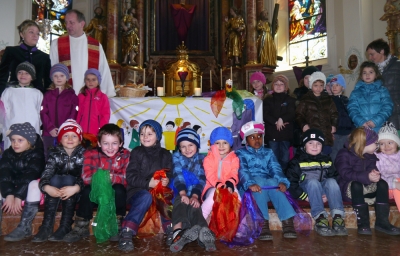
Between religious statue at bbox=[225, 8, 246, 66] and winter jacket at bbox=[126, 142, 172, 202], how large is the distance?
270 inches

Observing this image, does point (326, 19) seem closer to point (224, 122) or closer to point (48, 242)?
point (224, 122)

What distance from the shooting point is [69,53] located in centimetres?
472

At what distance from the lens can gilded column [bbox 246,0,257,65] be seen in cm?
970

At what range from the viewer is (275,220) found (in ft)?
11.1

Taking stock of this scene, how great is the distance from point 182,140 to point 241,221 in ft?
2.58

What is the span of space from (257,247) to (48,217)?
4.97 ft

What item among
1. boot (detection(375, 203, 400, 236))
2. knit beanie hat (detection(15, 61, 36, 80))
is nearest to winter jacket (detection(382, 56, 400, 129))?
boot (detection(375, 203, 400, 236))

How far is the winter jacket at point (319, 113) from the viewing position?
420 centimetres

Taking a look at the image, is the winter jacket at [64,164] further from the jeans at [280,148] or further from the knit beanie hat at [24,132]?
the jeans at [280,148]

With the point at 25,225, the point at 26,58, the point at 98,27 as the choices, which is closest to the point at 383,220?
the point at 25,225

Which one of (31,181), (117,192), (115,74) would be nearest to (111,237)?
(117,192)

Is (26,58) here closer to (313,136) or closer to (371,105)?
(313,136)

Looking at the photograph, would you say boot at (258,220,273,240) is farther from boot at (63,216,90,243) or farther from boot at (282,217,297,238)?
boot at (63,216,90,243)

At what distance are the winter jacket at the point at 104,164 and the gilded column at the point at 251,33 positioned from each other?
6.83 metres
